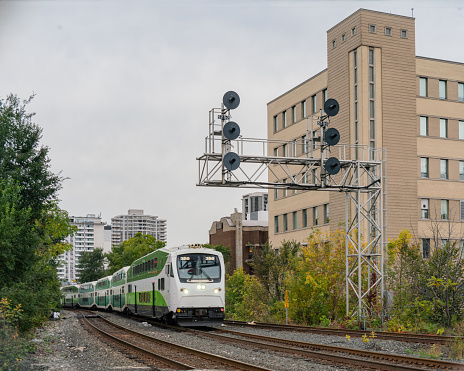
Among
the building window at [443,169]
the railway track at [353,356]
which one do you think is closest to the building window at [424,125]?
the building window at [443,169]

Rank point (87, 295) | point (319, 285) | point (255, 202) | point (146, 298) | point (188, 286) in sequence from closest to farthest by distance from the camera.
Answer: point (188, 286), point (319, 285), point (146, 298), point (87, 295), point (255, 202)

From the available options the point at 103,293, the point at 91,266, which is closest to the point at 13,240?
the point at 103,293

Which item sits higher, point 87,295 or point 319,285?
point 319,285

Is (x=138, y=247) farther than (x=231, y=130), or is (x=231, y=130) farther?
(x=138, y=247)

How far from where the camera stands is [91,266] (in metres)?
166

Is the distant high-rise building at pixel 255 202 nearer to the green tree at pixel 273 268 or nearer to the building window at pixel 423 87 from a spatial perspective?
the building window at pixel 423 87

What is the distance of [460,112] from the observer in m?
45.9

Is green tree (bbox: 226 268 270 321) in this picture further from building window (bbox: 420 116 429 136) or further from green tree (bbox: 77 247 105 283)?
green tree (bbox: 77 247 105 283)

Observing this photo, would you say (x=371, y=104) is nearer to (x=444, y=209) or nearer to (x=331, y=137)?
(x=444, y=209)

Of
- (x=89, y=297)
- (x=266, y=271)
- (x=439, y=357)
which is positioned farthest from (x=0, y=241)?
(x=89, y=297)

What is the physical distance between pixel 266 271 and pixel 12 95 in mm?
17665

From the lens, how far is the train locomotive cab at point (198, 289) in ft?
81.1

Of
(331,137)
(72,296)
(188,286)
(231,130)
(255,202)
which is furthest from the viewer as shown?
(255,202)

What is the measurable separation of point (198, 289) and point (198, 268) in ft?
3.06
